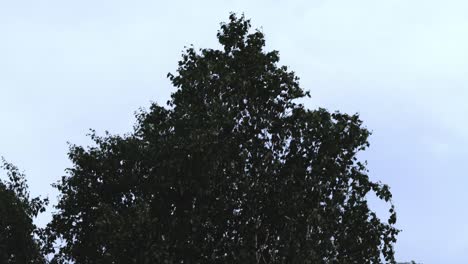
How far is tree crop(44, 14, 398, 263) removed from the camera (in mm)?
32312

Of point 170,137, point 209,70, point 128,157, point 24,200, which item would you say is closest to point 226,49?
point 209,70

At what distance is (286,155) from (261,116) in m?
2.01

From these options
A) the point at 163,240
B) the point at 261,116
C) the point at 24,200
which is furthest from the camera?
the point at 24,200

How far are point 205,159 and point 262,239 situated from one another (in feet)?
14.5

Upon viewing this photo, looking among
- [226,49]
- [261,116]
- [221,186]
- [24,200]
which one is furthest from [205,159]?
[24,200]

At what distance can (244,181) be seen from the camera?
32.8 metres

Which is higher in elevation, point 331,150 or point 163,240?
point 331,150

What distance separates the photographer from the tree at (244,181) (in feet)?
106

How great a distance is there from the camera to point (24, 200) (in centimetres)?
4422

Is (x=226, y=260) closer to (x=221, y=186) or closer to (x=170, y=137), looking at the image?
(x=221, y=186)

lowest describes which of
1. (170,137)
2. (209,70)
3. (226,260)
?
(226,260)

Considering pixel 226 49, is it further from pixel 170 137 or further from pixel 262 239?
pixel 262 239

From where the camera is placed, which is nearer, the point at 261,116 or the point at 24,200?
the point at 261,116

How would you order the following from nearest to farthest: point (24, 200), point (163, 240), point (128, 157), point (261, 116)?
point (163, 240)
point (261, 116)
point (128, 157)
point (24, 200)
